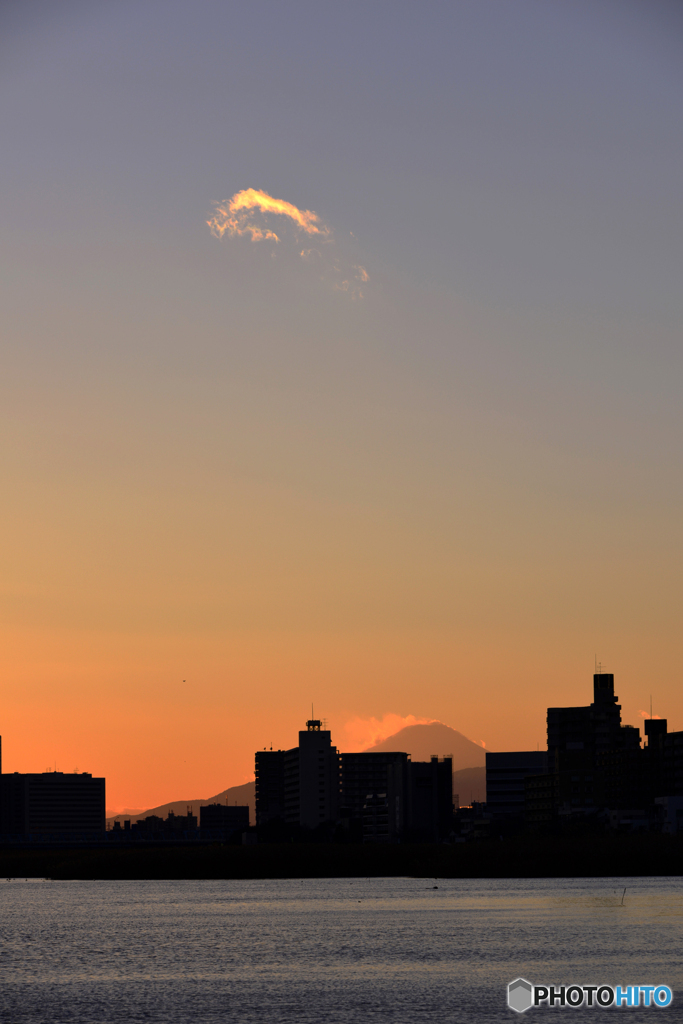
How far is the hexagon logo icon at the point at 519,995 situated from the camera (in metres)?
67.8

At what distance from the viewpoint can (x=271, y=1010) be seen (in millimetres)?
70000

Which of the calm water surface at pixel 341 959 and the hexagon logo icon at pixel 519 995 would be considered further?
the calm water surface at pixel 341 959

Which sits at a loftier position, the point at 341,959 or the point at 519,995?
the point at 519,995

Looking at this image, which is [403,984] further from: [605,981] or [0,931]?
[0,931]

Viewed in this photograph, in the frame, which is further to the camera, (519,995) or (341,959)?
(341,959)

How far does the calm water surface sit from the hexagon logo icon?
26.5 inches

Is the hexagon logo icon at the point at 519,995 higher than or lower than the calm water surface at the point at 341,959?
higher

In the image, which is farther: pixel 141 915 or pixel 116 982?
pixel 141 915

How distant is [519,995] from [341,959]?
83.6 feet

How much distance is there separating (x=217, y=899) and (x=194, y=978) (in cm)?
11429

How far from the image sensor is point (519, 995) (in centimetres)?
7094

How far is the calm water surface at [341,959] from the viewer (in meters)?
70.3

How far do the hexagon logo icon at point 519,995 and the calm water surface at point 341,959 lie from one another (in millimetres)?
673

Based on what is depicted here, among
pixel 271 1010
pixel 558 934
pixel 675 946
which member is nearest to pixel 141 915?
pixel 558 934
